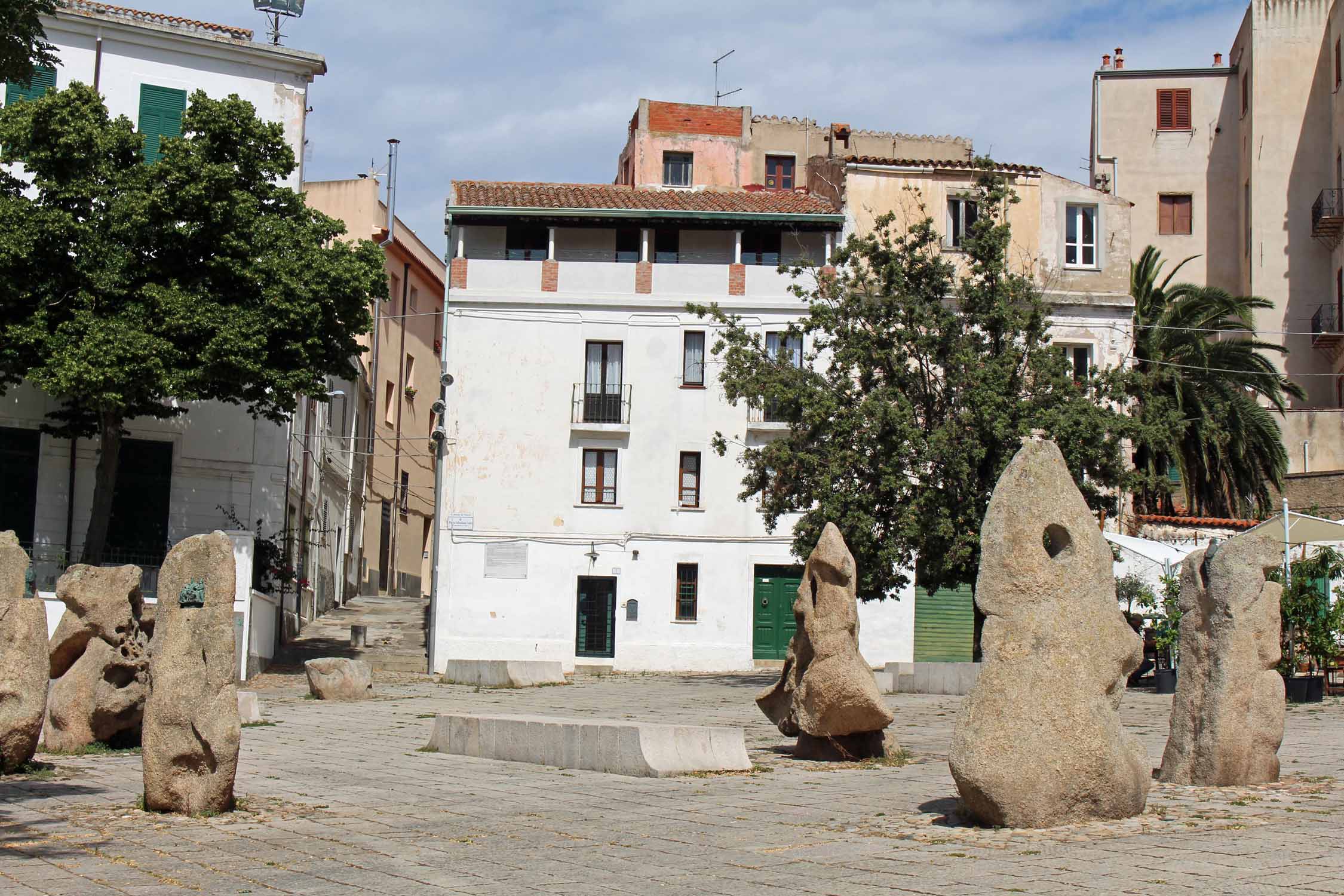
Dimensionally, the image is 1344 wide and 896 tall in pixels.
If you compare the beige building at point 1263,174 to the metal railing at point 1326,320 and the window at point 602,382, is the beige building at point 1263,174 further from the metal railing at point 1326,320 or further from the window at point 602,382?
the window at point 602,382

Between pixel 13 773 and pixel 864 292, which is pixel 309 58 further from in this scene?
pixel 13 773

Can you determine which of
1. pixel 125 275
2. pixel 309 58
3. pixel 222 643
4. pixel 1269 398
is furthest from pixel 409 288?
pixel 222 643

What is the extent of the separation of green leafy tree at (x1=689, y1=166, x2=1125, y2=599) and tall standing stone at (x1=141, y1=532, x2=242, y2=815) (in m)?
16.9

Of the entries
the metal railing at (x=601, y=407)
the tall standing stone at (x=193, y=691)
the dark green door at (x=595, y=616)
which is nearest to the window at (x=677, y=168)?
the metal railing at (x=601, y=407)

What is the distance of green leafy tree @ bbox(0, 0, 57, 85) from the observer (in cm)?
1330

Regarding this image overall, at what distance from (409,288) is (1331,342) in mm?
31071

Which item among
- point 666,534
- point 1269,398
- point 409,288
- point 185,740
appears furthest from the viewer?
point 409,288

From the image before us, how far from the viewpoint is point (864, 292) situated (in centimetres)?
2883

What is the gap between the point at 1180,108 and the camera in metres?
51.8

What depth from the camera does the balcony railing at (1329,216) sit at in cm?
4531

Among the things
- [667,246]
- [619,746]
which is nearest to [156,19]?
[667,246]

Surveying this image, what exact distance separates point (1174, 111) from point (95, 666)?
151 feet

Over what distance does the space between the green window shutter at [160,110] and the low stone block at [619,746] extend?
2203 cm

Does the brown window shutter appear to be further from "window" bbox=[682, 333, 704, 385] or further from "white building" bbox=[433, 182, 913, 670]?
"window" bbox=[682, 333, 704, 385]
